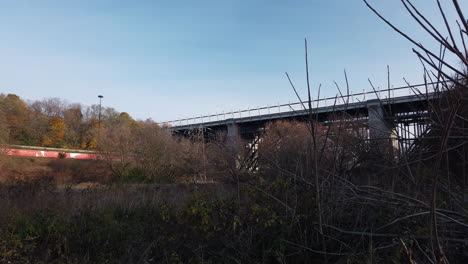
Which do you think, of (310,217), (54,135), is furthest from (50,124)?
(310,217)

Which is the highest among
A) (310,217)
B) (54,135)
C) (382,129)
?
(54,135)

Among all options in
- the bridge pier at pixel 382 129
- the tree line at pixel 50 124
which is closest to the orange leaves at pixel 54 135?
the tree line at pixel 50 124

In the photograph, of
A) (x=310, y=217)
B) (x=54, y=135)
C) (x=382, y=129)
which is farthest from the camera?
(x=54, y=135)

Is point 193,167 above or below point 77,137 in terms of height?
below

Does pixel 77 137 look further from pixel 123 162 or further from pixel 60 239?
pixel 60 239

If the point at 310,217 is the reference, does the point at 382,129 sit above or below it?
above

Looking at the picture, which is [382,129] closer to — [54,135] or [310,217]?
[310,217]

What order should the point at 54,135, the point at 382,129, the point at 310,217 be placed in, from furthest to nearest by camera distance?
the point at 54,135, the point at 310,217, the point at 382,129

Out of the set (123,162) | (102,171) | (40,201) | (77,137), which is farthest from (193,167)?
(77,137)

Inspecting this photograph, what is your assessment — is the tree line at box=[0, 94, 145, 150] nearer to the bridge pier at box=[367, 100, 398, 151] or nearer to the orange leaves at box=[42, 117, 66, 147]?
the orange leaves at box=[42, 117, 66, 147]

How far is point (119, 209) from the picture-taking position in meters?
7.34

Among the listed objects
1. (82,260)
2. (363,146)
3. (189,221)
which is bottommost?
(82,260)

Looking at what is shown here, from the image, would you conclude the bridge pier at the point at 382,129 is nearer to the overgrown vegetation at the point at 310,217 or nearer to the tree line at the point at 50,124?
the overgrown vegetation at the point at 310,217

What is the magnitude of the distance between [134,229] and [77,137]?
56.7m
